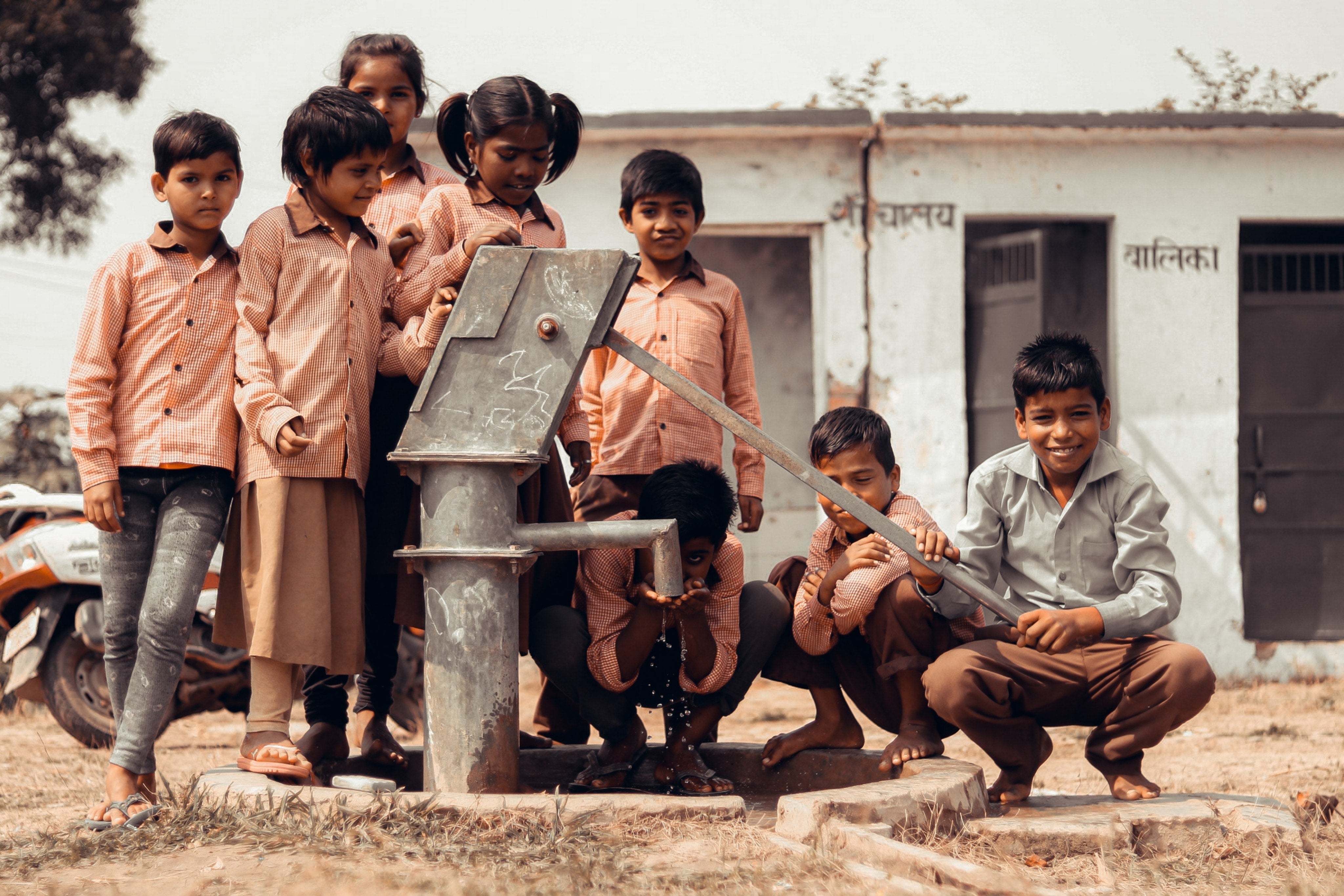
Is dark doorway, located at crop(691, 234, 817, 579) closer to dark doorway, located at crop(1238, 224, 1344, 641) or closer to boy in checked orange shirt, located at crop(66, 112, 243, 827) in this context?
dark doorway, located at crop(1238, 224, 1344, 641)

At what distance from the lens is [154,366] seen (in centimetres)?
298

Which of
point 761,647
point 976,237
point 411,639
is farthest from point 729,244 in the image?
point 761,647

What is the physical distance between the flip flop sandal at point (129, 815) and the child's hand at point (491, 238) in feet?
4.63

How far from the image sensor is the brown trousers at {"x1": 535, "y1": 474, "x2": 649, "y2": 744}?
3.54 m

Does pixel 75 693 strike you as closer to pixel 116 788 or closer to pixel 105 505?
pixel 116 788

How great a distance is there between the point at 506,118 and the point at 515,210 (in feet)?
0.90

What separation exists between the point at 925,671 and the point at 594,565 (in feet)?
2.84

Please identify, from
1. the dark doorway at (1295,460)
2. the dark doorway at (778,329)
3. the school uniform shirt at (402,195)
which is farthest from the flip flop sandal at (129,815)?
the dark doorway at (778,329)

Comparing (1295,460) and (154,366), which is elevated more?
(154,366)

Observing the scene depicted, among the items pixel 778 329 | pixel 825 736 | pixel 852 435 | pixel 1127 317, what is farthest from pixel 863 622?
pixel 778 329

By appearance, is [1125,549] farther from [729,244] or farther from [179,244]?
[729,244]

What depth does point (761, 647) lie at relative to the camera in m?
3.25

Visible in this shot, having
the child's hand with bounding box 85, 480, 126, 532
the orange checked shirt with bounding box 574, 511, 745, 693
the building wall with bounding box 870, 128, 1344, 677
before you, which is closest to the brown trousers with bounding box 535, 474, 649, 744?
the orange checked shirt with bounding box 574, 511, 745, 693

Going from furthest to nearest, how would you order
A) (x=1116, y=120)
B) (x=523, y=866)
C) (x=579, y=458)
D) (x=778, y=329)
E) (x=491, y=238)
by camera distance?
(x=778, y=329)
(x=1116, y=120)
(x=579, y=458)
(x=491, y=238)
(x=523, y=866)
